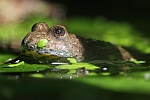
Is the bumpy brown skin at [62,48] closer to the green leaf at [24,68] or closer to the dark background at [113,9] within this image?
the green leaf at [24,68]

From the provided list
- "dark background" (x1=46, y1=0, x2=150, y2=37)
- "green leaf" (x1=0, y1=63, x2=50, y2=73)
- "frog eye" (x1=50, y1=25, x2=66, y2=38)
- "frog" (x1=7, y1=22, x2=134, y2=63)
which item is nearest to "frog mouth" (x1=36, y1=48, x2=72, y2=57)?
"frog" (x1=7, y1=22, x2=134, y2=63)

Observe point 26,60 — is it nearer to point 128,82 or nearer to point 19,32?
point 128,82

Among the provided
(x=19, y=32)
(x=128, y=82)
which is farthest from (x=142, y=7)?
(x=128, y=82)

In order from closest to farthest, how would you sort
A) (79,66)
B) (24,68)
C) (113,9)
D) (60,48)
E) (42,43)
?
(24,68) → (79,66) → (42,43) → (60,48) → (113,9)

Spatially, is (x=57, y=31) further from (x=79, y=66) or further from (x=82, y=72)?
(x=82, y=72)

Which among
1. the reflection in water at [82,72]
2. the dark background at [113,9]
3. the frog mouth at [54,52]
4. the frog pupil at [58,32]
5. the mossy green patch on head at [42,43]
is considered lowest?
the reflection in water at [82,72]

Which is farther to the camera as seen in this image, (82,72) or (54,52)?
(54,52)

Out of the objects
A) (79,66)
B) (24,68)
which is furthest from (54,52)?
(24,68)

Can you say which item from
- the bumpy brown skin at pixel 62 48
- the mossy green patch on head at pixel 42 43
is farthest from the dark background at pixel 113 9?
the mossy green patch on head at pixel 42 43
